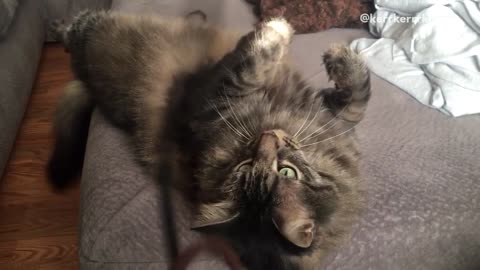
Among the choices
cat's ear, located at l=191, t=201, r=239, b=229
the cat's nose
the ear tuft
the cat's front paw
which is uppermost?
the cat's front paw

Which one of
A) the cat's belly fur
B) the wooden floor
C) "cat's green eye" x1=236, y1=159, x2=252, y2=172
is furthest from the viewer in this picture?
the wooden floor

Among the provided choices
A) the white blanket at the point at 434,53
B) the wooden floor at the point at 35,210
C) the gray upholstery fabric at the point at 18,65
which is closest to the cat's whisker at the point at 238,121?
the white blanket at the point at 434,53

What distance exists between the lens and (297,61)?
1146 mm

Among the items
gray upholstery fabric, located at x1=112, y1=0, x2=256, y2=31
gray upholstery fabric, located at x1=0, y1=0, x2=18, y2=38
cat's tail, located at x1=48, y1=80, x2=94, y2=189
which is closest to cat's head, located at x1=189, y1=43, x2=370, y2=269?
gray upholstery fabric, located at x1=112, y1=0, x2=256, y2=31

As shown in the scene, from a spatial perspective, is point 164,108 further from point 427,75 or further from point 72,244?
point 427,75

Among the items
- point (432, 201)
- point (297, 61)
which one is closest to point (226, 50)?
point (297, 61)

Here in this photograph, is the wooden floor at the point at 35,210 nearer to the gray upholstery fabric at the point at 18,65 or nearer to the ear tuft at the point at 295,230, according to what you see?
the gray upholstery fabric at the point at 18,65

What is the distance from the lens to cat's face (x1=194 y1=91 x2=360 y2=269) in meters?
0.70

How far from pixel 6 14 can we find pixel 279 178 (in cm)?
131

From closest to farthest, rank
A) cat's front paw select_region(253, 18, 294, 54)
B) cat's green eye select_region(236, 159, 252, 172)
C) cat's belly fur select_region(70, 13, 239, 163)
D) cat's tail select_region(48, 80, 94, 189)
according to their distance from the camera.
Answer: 1. cat's green eye select_region(236, 159, 252, 172)
2. cat's front paw select_region(253, 18, 294, 54)
3. cat's belly fur select_region(70, 13, 239, 163)
4. cat's tail select_region(48, 80, 94, 189)

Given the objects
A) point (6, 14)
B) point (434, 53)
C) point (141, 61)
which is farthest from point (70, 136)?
point (434, 53)

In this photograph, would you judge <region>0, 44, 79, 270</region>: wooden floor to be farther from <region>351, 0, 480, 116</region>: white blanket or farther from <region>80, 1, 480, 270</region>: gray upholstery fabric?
<region>351, 0, 480, 116</region>: white blanket

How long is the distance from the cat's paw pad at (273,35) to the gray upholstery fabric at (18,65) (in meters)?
1.03

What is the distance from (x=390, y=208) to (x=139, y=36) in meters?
0.80
